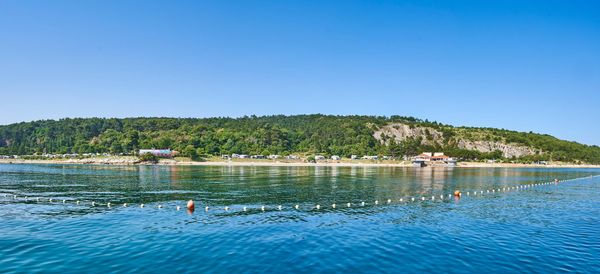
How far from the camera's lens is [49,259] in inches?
1118

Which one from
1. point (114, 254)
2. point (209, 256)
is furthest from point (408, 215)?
point (114, 254)

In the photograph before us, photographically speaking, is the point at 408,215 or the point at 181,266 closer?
the point at 181,266

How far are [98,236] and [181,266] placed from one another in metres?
13.3

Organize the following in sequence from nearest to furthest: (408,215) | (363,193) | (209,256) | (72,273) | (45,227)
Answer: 1. (72,273)
2. (209,256)
3. (45,227)
4. (408,215)
5. (363,193)

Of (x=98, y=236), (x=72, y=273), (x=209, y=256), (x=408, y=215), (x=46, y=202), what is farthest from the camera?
(x=46, y=202)

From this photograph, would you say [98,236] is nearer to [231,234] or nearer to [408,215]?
[231,234]

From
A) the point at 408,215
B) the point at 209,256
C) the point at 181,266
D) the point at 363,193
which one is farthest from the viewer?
the point at 363,193

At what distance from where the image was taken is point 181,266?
2709 cm

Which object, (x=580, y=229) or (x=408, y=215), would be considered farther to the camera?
(x=408, y=215)

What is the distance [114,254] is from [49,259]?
4.34 m

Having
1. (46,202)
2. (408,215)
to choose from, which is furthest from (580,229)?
(46,202)

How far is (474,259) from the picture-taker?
2973 centimetres

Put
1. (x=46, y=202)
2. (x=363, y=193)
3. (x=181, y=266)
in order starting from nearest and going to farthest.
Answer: (x=181, y=266), (x=46, y=202), (x=363, y=193)

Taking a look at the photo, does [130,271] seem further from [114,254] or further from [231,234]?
[231,234]
